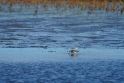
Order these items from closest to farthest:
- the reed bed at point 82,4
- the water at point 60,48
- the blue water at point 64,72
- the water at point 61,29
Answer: the blue water at point 64,72, the water at point 60,48, the water at point 61,29, the reed bed at point 82,4

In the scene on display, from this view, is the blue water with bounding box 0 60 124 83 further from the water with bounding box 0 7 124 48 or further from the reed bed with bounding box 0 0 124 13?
the reed bed with bounding box 0 0 124 13

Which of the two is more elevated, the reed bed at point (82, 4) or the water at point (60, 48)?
the water at point (60, 48)

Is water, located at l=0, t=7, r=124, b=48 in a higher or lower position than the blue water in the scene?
lower

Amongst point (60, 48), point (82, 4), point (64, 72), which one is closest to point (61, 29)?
point (60, 48)

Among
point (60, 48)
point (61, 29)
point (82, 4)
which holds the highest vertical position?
point (60, 48)

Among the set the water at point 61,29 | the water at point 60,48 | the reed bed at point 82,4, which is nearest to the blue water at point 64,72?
the water at point 60,48

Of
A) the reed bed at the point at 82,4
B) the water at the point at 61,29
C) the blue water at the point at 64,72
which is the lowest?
the reed bed at the point at 82,4

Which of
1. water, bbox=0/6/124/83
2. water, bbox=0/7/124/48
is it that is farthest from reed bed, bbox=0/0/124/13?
water, bbox=0/6/124/83

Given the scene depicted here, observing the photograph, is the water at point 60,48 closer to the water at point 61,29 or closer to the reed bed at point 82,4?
the water at point 61,29

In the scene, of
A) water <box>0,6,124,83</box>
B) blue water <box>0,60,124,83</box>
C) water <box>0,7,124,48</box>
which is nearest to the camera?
blue water <box>0,60,124,83</box>

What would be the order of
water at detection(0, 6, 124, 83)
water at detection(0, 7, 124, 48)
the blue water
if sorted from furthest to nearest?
water at detection(0, 7, 124, 48)
water at detection(0, 6, 124, 83)
the blue water

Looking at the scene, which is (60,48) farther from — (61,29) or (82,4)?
(82,4)

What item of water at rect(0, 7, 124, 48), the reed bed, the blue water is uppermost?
the blue water

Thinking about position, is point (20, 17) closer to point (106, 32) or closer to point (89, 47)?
point (106, 32)
